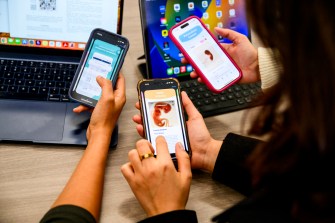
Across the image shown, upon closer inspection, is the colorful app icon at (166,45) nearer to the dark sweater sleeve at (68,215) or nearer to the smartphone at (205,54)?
the smartphone at (205,54)

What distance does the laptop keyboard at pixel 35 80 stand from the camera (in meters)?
0.92

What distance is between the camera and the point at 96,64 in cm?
88

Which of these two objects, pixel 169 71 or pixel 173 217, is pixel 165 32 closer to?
pixel 169 71

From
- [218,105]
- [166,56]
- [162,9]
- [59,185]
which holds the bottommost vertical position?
[59,185]

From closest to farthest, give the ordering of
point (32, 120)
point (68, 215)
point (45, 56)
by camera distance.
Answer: point (68, 215) → point (32, 120) → point (45, 56)

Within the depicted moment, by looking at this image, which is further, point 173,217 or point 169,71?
point 169,71

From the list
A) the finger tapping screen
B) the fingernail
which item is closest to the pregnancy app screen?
the finger tapping screen

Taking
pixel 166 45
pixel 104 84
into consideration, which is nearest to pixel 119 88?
pixel 104 84

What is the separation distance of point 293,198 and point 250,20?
242mm

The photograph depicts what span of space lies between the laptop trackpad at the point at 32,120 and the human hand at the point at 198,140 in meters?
0.17

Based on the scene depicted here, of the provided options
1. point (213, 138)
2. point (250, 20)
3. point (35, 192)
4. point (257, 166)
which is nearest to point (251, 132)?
point (257, 166)

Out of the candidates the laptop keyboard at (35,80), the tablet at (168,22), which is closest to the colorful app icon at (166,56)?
the tablet at (168,22)

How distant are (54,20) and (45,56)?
0.09 meters

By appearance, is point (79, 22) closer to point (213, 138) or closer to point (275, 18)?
point (213, 138)
